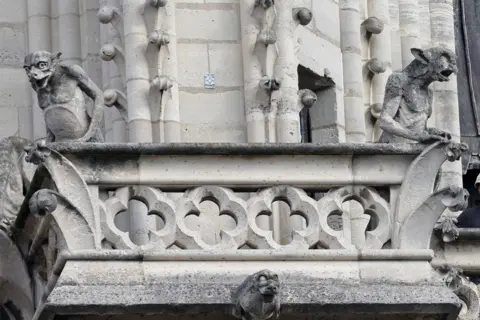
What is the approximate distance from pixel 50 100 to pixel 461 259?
130 inches

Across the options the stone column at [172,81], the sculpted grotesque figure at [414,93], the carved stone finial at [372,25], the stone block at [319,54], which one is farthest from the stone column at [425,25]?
the sculpted grotesque figure at [414,93]

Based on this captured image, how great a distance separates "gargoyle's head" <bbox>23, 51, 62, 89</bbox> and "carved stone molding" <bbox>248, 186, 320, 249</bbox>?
1493 millimetres

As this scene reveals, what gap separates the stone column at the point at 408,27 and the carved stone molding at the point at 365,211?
486 cm

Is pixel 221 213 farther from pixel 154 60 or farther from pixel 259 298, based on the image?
pixel 154 60

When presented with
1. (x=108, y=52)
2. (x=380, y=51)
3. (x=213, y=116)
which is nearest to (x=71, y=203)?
(x=213, y=116)

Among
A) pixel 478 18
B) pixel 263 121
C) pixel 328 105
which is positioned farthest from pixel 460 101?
pixel 263 121

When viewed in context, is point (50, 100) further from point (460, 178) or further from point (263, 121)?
point (460, 178)

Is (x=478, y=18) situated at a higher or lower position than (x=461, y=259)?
higher

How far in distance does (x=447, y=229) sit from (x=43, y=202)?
2949 millimetres

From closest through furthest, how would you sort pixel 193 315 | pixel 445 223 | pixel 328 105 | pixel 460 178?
pixel 193 315 → pixel 445 223 → pixel 328 105 → pixel 460 178

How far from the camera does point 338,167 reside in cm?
2155

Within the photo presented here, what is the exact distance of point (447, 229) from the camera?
22562 millimetres

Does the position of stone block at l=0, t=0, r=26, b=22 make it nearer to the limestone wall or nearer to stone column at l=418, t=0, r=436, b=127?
the limestone wall

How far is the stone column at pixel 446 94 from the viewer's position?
86.3ft
